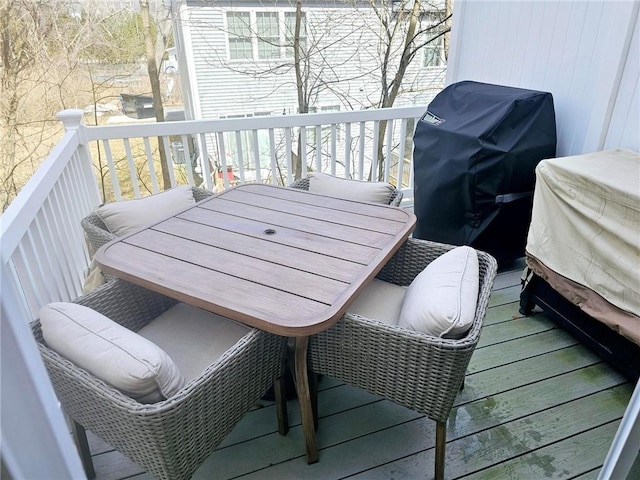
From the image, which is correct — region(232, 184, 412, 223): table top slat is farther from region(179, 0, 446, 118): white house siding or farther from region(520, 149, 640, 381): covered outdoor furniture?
region(179, 0, 446, 118): white house siding

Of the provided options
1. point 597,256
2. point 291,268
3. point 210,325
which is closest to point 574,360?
point 597,256

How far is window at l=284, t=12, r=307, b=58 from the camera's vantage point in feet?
18.8

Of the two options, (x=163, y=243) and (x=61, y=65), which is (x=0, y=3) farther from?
(x=163, y=243)

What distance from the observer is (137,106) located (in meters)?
5.60

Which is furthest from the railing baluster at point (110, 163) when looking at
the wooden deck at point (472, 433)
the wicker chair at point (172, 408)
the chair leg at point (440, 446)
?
the chair leg at point (440, 446)

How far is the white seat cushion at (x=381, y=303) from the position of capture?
1.74m

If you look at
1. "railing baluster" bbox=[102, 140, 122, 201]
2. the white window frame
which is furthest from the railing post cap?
the white window frame

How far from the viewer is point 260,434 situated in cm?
180

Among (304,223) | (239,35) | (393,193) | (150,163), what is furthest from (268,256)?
(239,35)

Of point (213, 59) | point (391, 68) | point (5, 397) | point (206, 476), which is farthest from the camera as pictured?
point (391, 68)

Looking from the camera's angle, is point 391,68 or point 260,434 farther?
point 391,68

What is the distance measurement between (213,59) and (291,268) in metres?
4.99

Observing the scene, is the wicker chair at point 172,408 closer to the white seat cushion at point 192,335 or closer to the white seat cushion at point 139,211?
the white seat cushion at point 192,335

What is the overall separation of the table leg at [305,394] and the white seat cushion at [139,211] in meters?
1.06
